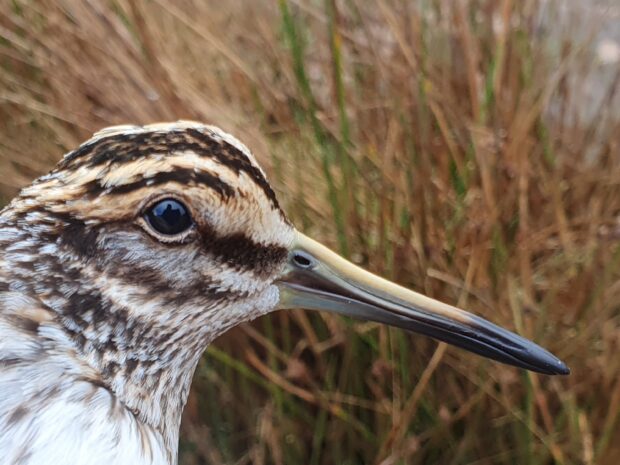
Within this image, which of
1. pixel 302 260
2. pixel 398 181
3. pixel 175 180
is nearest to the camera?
pixel 175 180

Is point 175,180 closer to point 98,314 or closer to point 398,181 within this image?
point 98,314

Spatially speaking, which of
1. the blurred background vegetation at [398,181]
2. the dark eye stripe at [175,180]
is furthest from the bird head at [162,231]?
Answer: the blurred background vegetation at [398,181]

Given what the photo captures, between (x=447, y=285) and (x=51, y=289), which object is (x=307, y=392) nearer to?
(x=447, y=285)

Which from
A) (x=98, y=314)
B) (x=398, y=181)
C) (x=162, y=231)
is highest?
(x=398, y=181)

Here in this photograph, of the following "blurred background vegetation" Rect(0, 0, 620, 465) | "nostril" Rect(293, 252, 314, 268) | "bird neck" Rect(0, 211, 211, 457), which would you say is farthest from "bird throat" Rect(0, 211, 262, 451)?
"blurred background vegetation" Rect(0, 0, 620, 465)

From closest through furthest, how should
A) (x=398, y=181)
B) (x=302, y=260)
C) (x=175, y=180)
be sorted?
(x=175, y=180) < (x=302, y=260) < (x=398, y=181)

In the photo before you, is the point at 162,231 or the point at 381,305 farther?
the point at 381,305

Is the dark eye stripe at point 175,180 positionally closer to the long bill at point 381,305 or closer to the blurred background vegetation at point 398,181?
the long bill at point 381,305

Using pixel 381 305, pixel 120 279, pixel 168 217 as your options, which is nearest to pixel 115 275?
pixel 120 279
